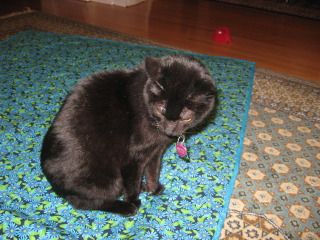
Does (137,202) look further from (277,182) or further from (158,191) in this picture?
(277,182)

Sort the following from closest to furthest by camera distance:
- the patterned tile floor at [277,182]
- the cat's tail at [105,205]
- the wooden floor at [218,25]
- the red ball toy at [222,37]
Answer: the cat's tail at [105,205], the patterned tile floor at [277,182], the wooden floor at [218,25], the red ball toy at [222,37]

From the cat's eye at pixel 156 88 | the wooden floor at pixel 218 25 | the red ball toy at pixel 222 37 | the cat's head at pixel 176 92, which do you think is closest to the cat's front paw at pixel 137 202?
the cat's head at pixel 176 92

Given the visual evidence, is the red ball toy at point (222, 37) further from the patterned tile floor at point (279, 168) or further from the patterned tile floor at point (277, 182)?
the patterned tile floor at point (277, 182)

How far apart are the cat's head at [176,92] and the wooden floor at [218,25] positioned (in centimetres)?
209

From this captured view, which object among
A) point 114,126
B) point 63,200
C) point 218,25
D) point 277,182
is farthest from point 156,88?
point 218,25

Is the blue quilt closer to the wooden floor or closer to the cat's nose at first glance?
the cat's nose

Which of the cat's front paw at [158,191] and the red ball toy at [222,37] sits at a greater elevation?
the red ball toy at [222,37]

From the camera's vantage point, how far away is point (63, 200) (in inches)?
53.2

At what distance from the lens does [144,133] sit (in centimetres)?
119

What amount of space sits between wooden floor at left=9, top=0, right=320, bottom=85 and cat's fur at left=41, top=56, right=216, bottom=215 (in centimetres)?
213

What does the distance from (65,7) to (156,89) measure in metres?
3.83

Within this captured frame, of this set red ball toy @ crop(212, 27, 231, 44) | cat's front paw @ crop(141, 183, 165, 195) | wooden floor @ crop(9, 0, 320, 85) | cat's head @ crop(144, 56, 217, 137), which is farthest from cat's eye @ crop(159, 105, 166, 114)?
red ball toy @ crop(212, 27, 231, 44)

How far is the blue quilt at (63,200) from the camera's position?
4.09 ft

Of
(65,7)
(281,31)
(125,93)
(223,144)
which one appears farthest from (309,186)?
(65,7)
